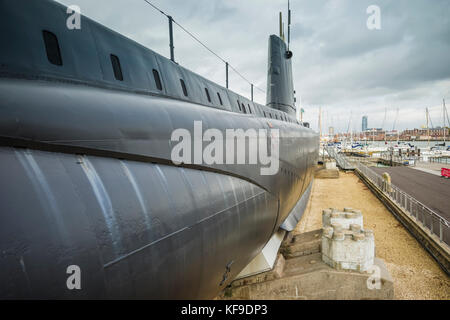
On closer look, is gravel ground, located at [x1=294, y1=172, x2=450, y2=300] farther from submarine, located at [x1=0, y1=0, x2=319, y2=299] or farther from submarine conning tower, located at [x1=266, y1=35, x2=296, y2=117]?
submarine conning tower, located at [x1=266, y1=35, x2=296, y2=117]

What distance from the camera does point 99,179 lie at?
1.89 metres

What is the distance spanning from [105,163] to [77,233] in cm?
63

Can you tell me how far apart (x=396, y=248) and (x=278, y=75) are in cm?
899

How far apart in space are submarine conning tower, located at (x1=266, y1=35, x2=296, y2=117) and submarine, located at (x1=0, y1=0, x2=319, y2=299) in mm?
9606

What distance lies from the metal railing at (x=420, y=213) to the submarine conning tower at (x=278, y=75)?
675 centimetres

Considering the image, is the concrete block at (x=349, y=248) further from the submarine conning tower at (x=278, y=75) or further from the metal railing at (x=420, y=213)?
the submarine conning tower at (x=278, y=75)

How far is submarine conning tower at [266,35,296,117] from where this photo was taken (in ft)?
39.8

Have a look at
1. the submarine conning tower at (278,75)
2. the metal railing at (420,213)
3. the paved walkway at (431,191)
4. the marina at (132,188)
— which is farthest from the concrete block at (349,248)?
the submarine conning tower at (278,75)

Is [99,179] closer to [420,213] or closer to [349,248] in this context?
[349,248]

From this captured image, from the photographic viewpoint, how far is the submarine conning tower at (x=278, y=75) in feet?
39.8

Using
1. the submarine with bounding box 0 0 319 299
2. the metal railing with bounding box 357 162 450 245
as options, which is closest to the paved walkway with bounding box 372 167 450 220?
the metal railing with bounding box 357 162 450 245

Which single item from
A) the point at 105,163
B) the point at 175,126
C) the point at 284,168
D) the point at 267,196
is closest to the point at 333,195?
the point at 284,168

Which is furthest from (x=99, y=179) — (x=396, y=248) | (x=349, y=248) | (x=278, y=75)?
(x=278, y=75)
